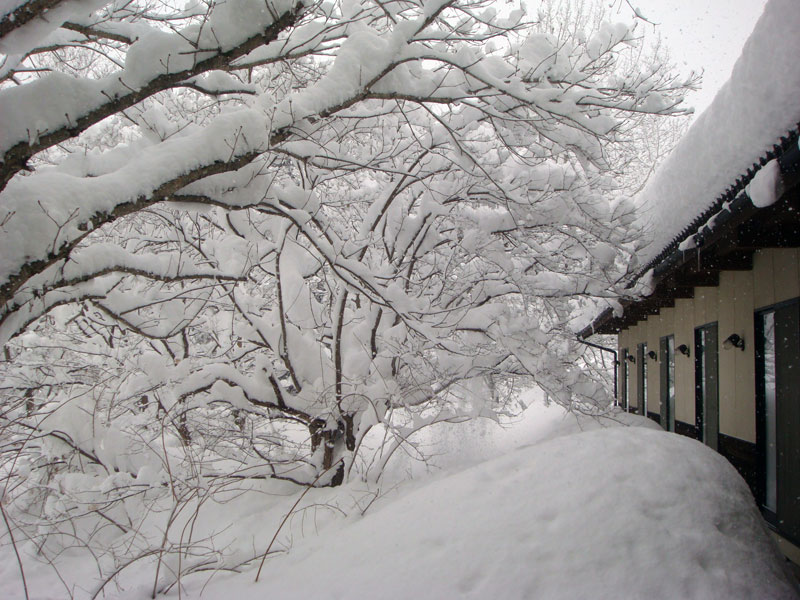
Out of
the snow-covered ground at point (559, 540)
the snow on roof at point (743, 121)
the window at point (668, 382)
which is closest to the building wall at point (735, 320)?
the window at point (668, 382)

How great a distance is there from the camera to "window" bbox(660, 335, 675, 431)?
9.07m

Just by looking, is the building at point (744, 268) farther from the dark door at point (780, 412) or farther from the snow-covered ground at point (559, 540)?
the snow-covered ground at point (559, 540)

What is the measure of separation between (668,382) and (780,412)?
442 centimetres

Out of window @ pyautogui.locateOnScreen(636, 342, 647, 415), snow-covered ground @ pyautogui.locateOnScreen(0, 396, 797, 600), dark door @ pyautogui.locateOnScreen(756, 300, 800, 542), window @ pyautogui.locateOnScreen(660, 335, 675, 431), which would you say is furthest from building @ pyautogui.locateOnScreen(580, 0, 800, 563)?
window @ pyautogui.locateOnScreen(636, 342, 647, 415)

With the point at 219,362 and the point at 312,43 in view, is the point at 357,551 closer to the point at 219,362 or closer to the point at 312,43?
the point at 312,43

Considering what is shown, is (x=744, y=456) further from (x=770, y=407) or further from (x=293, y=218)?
(x=293, y=218)

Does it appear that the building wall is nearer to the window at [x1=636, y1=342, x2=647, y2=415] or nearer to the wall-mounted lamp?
the wall-mounted lamp

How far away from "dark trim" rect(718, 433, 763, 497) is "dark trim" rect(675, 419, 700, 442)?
3.75 ft

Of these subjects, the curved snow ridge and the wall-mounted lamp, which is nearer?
the curved snow ridge

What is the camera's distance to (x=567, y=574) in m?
2.71

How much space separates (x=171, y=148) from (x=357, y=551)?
8.94 ft

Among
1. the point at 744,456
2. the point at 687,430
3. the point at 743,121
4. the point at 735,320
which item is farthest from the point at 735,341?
the point at 743,121

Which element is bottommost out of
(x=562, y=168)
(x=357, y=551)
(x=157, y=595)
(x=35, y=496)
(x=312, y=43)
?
(x=35, y=496)

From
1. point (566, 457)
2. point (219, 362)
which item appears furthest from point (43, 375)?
point (566, 457)
